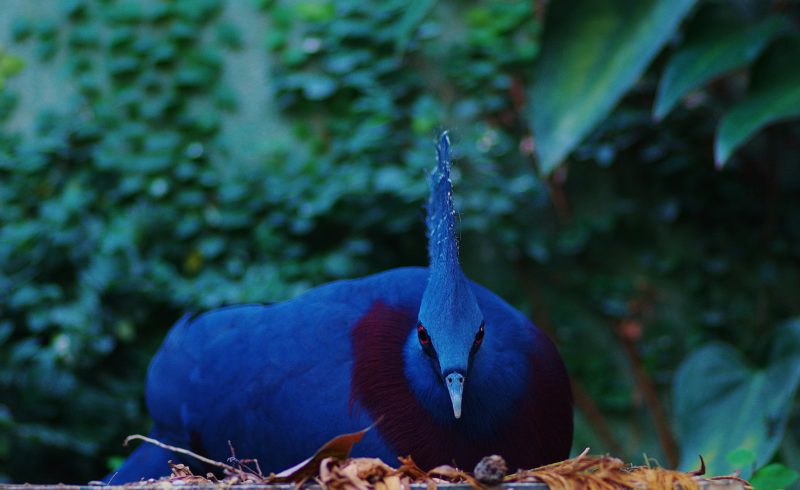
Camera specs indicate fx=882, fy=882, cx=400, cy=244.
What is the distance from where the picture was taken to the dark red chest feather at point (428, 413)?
5.03 ft

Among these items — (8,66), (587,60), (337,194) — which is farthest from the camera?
(8,66)

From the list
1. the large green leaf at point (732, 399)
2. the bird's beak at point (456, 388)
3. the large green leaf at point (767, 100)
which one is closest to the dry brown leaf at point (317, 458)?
the bird's beak at point (456, 388)

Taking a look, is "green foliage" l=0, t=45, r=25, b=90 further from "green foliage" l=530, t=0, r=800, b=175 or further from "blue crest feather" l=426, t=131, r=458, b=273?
"blue crest feather" l=426, t=131, r=458, b=273

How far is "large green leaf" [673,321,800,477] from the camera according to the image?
2455mm

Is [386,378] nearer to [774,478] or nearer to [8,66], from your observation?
[774,478]

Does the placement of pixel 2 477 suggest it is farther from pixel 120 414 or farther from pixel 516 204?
pixel 516 204

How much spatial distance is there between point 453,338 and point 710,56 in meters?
1.91

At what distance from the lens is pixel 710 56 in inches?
115

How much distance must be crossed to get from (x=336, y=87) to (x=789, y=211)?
6.38 ft

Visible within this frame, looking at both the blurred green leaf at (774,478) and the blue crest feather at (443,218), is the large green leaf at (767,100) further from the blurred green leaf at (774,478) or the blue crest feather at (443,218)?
the blue crest feather at (443,218)

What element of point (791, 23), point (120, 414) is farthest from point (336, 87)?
point (791, 23)

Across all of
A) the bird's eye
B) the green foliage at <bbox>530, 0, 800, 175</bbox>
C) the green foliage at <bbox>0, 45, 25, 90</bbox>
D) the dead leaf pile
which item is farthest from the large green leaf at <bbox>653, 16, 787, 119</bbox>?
the green foliage at <bbox>0, 45, 25, 90</bbox>

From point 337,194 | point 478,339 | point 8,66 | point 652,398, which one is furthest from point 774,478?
point 8,66

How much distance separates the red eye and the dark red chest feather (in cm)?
9
